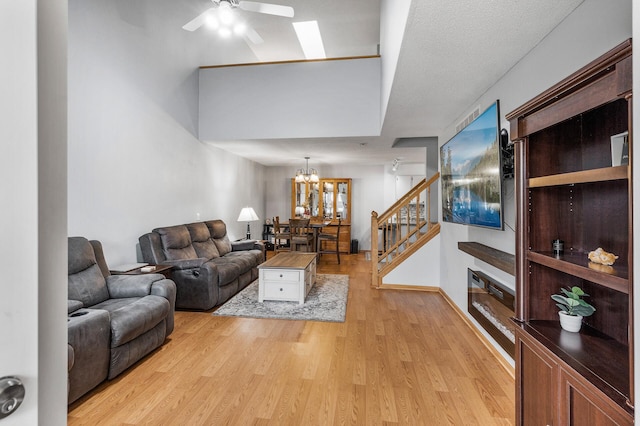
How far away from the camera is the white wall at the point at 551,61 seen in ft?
4.89

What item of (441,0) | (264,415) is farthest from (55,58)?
(264,415)

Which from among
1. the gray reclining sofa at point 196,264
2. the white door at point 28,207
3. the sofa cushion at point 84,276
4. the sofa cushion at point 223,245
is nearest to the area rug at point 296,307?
the gray reclining sofa at point 196,264

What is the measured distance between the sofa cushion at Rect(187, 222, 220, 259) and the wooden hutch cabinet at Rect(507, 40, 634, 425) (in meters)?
4.16

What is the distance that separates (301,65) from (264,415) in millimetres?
4462

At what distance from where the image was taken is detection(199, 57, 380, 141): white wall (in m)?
4.59

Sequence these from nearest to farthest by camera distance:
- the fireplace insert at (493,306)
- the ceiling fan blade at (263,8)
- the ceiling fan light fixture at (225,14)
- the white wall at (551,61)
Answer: the white wall at (551,61), the fireplace insert at (493,306), the ceiling fan light fixture at (225,14), the ceiling fan blade at (263,8)

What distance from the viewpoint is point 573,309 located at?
4.36 feet

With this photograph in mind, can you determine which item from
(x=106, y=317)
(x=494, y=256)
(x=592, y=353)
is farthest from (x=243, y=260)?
(x=592, y=353)

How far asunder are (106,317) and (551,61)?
337 centimetres

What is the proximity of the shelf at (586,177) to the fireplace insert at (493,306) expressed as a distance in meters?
1.22

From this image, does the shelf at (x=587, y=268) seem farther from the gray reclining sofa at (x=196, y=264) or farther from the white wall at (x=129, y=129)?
the white wall at (x=129, y=129)

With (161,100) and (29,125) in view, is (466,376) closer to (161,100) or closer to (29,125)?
Answer: (29,125)

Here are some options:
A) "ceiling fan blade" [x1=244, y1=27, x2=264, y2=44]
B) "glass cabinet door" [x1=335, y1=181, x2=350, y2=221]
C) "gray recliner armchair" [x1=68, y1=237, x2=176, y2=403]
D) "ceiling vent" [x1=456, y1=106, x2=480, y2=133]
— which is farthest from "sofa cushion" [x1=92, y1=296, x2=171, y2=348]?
"glass cabinet door" [x1=335, y1=181, x2=350, y2=221]

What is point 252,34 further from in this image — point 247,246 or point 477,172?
point 247,246
